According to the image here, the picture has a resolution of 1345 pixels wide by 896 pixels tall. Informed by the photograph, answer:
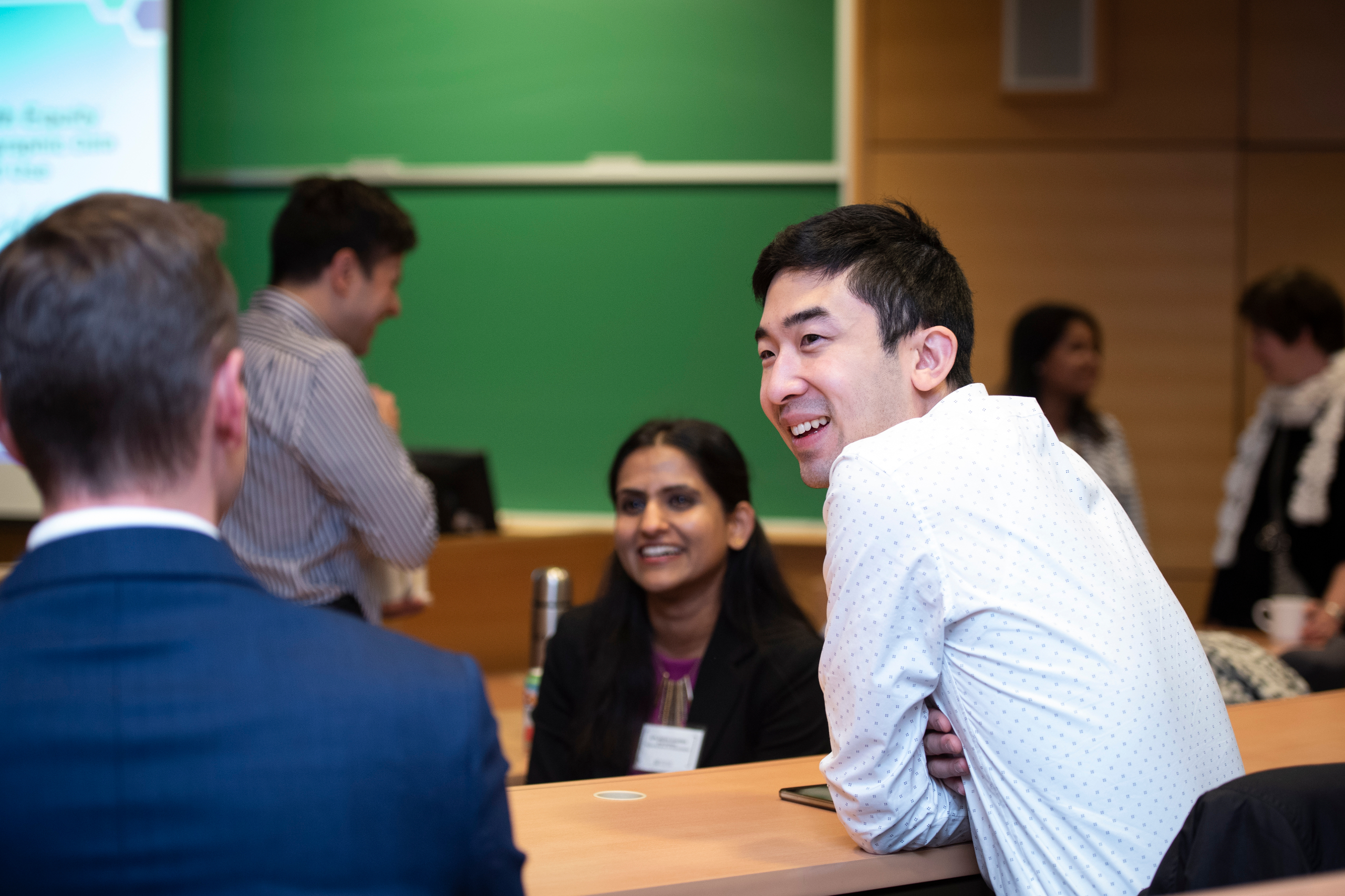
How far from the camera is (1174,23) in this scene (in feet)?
13.5

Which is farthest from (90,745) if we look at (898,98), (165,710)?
(898,98)

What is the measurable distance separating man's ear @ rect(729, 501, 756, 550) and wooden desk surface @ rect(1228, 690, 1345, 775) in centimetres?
95

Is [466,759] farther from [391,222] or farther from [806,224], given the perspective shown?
[391,222]

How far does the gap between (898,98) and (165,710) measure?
3.80m

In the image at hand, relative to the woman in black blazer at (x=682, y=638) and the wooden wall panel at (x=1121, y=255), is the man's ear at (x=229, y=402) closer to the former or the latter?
the woman in black blazer at (x=682, y=638)

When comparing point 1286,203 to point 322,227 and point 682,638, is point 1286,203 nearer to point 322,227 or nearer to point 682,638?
point 682,638

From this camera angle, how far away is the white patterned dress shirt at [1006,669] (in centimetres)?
123

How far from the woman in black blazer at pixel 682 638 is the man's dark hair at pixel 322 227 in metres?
0.77

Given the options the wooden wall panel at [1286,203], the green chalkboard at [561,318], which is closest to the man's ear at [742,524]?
the green chalkboard at [561,318]

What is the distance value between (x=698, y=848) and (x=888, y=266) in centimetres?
73

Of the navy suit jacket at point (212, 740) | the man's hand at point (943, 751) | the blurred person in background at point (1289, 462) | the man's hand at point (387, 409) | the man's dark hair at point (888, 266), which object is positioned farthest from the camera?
the blurred person in background at point (1289, 462)

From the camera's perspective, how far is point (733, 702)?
226cm

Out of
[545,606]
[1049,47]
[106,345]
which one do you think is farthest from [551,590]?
[1049,47]

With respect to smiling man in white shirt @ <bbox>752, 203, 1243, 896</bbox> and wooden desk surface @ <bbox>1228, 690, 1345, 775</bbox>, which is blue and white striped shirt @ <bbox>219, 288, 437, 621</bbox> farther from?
wooden desk surface @ <bbox>1228, 690, 1345, 775</bbox>
